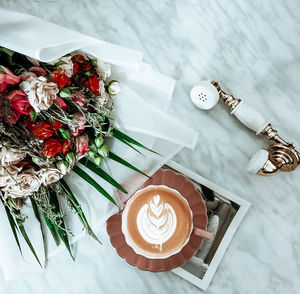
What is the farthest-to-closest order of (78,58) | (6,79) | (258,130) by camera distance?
(258,130) < (78,58) < (6,79)

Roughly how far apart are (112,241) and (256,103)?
1.65 ft

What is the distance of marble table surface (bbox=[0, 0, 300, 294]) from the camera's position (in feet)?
2.99

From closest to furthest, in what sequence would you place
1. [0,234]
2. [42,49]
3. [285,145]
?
[42,49]
[0,234]
[285,145]

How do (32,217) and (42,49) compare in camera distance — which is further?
(32,217)

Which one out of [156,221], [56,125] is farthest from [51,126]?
[156,221]

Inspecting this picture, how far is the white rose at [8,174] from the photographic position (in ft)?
1.72

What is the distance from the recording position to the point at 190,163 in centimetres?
93

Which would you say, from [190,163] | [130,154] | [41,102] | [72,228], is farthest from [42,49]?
[190,163]

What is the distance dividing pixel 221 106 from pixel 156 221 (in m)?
0.34

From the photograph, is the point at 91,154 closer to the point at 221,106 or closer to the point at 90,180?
the point at 90,180

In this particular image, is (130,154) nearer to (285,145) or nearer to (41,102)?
(41,102)

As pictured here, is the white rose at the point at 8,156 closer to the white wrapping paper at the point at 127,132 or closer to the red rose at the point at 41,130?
the red rose at the point at 41,130

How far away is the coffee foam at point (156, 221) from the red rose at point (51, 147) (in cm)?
37

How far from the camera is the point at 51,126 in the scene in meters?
0.54
